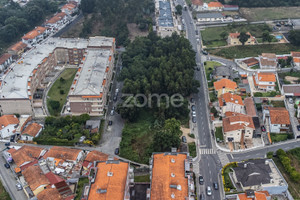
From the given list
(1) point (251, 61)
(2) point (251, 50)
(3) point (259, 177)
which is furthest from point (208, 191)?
(2) point (251, 50)

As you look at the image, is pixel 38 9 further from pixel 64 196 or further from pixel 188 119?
pixel 64 196

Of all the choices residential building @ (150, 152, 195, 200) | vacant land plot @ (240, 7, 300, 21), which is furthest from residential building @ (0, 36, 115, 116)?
vacant land plot @ (240, 7, 300, 21)

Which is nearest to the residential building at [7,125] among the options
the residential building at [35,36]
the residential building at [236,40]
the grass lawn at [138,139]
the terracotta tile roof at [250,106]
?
the grass lawn at [138,139]

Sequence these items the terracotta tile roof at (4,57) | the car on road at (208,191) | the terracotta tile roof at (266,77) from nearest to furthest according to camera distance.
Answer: the car on road at (208,191) → the terracotta tile roof at (266,77) → the terracotta tile roof at (4,57)

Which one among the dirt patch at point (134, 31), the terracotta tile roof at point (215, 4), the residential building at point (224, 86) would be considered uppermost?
the terracotta tile roof at point (215, 4)

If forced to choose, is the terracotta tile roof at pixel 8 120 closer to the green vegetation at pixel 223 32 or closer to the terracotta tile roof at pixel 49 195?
the terracotta tile roof at pixel 49 195
